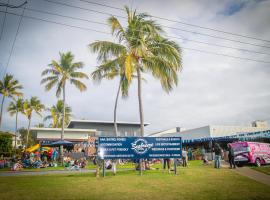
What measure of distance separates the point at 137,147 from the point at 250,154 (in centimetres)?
903

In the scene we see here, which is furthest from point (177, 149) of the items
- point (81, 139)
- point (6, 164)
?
point (81, 139)

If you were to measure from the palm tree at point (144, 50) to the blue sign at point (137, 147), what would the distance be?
8.12 ft

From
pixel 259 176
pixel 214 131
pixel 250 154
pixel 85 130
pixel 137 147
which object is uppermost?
pixel 85 130

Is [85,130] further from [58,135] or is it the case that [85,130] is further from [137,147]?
[137,147]

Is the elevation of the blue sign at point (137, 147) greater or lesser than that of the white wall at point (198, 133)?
lesser

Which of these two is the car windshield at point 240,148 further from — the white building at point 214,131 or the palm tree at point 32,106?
the palm tree at point 32,106

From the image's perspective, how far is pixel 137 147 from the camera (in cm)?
1373

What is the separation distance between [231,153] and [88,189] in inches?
432

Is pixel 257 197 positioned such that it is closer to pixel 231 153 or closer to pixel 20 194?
pixel 20 194

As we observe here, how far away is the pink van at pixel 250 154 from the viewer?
56.9 feet

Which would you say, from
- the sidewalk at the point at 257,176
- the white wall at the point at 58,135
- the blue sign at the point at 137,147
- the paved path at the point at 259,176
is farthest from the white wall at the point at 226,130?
the blue sign at the point at 137,147

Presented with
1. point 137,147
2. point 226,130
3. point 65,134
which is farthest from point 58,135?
point 137,147

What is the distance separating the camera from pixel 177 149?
14.3 m

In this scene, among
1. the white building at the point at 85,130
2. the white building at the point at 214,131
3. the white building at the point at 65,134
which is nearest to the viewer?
the white building at the point at 214,131
